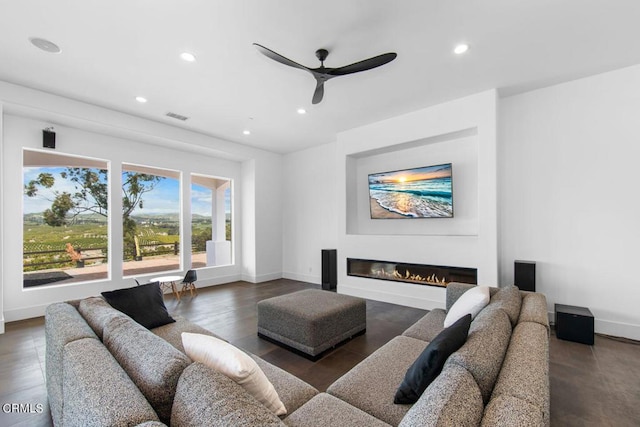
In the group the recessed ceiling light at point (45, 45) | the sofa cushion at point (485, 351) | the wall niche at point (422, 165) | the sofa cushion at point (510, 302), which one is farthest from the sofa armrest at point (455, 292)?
the recessed ceiling light at point (45, 45)

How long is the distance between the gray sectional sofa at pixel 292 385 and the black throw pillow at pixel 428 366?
6 centimetres

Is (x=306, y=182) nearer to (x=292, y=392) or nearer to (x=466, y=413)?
(x=292, y=392)

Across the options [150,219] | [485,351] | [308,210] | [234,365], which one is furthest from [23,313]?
[485,351]

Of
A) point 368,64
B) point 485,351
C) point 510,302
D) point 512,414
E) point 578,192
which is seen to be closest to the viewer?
point 512,414

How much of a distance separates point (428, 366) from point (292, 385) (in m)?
0.81

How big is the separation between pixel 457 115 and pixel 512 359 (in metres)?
3.78

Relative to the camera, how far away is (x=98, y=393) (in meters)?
1.02

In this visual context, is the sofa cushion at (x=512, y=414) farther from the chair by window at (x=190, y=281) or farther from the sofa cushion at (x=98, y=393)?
the chair by window at (x=190, y=281)

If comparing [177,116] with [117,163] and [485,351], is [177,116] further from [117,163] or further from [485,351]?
[485,351]

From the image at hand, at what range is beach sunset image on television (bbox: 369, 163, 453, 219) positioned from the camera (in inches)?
179

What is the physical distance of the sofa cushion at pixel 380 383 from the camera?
1.46m

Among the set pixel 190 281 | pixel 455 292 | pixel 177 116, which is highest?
pixel 177 116

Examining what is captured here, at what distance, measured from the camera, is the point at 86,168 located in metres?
4.88

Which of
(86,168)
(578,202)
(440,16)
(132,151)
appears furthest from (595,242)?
(86,168)
